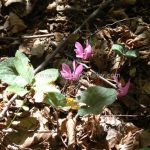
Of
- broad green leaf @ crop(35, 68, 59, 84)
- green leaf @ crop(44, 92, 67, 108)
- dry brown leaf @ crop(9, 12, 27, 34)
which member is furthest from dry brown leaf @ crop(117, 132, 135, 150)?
dry brown leaf @ crop(9, 12, 27, 34)

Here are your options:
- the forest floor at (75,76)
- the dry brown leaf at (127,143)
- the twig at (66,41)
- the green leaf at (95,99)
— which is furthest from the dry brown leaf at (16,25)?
the dry brown leaf at (127,143)

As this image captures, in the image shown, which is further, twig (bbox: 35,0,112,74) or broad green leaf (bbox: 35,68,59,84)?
twig (bbox: 35,0,112,74)

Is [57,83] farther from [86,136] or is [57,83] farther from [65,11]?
[65,11]

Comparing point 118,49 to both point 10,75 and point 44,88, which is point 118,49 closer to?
point 44,88

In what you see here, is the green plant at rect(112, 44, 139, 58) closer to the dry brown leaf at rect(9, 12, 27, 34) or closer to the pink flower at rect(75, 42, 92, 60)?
the pink flower at rect(75, 42, 92, 60)

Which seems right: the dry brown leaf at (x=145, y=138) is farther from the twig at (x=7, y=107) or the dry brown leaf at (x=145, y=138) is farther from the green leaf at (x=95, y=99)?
the twig at (x=7, y=107)

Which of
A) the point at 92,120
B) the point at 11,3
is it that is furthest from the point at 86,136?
the point at 11,3
